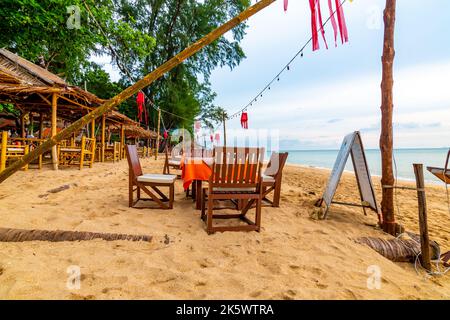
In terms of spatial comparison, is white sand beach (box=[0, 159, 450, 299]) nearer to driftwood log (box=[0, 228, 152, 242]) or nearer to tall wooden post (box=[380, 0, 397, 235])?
driftwood log (box=[0, 228, 152, 242])

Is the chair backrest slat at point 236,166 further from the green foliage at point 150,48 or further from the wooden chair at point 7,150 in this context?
the green foliage at point 150,48

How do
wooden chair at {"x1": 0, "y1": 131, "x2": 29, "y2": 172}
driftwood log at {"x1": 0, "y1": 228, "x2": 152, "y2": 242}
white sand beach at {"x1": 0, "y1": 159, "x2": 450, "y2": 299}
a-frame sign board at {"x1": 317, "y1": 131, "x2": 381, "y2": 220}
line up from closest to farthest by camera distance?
white sand beach at {"x1": 0, "y1": 159, "x2": 450, "y2": 299} → driftwood log at {"x1": 0, "y1": 228, "x2": 152, "y2": 242} → a-frame sign board at {"x1": 317, "y1": 131, "x2": 381, "y2": 220} → wooden chair at {"x1": 0, "y1": 131, "x2": 29, "y2": 172}

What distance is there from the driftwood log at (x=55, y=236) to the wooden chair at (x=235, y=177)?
0.91 m

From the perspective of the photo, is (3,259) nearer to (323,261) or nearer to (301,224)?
(323,261)

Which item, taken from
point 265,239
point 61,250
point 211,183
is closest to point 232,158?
point 211,183

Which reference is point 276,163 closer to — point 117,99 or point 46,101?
point 117,99

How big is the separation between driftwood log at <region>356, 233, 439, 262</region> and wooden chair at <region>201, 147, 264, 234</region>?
1360mm

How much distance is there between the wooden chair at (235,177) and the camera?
2727 mm

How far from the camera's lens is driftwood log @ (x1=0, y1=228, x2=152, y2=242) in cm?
217

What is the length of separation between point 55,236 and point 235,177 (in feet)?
6.42

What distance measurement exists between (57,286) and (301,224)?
274 cm

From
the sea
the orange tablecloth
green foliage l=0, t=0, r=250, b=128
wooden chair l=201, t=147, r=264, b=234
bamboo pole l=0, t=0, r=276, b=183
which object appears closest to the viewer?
bamboo pole l=0, t=0, r=276, b=183

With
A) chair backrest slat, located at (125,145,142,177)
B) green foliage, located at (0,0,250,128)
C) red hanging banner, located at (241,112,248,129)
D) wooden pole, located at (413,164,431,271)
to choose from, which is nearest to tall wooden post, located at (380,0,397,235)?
wooden pole, located at (413,164,431,271)

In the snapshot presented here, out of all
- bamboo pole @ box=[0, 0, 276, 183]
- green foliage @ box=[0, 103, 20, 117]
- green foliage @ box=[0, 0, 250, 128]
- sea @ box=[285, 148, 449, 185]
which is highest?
green foliage @ box=[0, 0, 250, 128]
